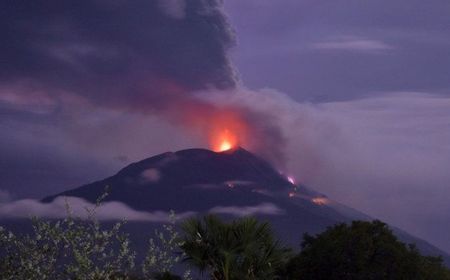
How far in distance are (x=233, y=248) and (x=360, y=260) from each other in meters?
26.8

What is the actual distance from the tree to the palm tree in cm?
2485

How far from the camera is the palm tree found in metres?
25.2

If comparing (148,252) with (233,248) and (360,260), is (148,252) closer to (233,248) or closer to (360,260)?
(233,248)

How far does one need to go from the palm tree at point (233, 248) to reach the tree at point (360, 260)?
81.5 ft

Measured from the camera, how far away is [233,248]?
83.1 feet

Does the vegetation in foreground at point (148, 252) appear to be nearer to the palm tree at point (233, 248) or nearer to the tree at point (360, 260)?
the palm tree at point (233, 248)

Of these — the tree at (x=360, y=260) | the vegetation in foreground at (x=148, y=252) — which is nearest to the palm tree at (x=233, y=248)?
the vegetation in foreground at (x=148, y=252)

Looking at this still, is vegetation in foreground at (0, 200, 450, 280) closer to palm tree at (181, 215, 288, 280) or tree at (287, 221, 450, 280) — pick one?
palm tree at (181, 215, 288, 280)

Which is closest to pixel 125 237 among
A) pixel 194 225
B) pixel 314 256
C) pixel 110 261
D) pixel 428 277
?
pixel 110 261

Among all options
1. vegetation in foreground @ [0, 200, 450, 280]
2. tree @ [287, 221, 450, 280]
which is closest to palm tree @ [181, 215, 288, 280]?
vegetation in foreground @ [0, 200, 450, 280]

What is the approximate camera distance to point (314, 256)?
5109 cm

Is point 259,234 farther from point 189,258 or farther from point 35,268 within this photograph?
point 35,268

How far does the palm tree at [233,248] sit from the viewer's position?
993 inches

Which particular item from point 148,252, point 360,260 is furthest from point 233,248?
point 360,260
